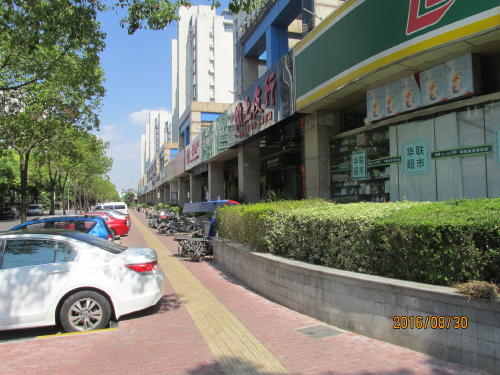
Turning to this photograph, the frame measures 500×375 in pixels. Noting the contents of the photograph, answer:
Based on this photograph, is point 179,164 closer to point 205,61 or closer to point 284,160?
point 284,160

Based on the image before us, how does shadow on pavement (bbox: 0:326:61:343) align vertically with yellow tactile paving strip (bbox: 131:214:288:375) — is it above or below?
below

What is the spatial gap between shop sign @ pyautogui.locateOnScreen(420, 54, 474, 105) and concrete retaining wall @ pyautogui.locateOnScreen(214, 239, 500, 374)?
440 centimetres

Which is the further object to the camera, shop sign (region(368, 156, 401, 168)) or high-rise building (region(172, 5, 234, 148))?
high-rise building (region(172, 5, 234, 148))

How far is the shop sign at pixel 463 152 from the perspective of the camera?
7.04 m

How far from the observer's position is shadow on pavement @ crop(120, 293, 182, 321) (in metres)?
6.10

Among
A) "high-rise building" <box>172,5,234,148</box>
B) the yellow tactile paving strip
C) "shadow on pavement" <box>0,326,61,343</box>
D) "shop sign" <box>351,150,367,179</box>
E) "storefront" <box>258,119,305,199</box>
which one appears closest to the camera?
the yellow tactile paving strip

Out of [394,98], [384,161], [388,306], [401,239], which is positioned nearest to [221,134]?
[384,161]

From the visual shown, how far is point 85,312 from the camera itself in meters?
5.38

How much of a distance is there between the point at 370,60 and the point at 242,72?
44.0 ft

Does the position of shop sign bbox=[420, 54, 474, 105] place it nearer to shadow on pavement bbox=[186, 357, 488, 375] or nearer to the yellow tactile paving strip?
shadow on pavement bbox=[186, 357, 488, 375]

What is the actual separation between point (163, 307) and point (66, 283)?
5.92 ft
